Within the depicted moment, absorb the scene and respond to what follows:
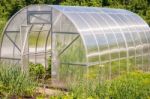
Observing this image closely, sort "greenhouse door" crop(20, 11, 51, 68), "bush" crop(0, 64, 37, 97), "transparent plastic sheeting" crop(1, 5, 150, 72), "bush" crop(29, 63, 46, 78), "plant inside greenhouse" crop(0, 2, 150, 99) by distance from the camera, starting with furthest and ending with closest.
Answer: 1. "bush" crop(29, 63, 46, 78)
2. "greenhouse door" crop(20, 11, 51, 68)
3. "transparent plastic sheeting" crop(1, 5, 150, 72)
4. "plant inside greenhouse" crop(0, 2, 150, 99)
5. "bush" crop(0, 64, 37, 97)

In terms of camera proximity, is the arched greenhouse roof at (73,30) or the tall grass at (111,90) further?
the arched greenhouse roof at (73,30)

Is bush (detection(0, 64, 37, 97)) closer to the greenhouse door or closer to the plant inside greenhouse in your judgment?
the plant inside greenhouse

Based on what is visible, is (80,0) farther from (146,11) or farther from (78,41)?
(78,41)

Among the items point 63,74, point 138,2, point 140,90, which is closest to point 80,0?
point 138,2

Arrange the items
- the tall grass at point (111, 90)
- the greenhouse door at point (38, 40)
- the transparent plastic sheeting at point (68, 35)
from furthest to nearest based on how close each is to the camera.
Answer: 1. the greenhouse door at point (38, 40)
2. the transparent plastic sheeting at point (68, 35)
3. the tall grass at point (111, 90)

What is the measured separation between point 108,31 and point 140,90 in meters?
6.58

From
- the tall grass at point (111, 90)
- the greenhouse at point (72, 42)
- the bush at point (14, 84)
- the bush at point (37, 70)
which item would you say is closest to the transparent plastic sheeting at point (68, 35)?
the greenhouse at point (72, 42)

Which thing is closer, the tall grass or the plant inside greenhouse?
the tall grass

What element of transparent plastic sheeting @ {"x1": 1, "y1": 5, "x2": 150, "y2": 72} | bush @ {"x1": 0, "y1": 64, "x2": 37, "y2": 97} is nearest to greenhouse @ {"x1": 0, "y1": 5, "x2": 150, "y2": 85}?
transparent plastic sheeting @ {"x1": 1, "y1": 5, "x2": 150, "y2": 72}

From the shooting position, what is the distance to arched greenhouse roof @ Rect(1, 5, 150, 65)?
48.9ft

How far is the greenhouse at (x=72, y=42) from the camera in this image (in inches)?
576

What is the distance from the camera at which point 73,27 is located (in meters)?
14.8

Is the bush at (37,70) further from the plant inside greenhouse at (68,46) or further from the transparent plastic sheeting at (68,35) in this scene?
the transparent plastic sheeting at (68,35)

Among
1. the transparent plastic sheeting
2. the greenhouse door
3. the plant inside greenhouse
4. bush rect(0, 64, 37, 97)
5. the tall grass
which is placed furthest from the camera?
the greenhouse door
